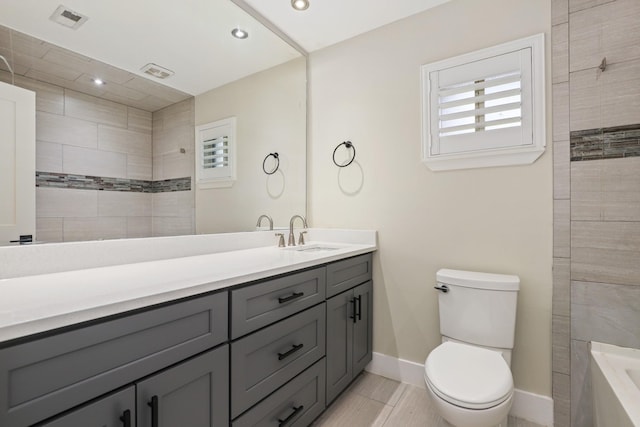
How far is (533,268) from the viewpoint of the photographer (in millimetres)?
1659

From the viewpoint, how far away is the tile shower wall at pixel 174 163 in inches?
59.4

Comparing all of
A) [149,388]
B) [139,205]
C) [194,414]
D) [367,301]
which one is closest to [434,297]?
[367,301]

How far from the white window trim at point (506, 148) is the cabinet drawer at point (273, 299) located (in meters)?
1.03

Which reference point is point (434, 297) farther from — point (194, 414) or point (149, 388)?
point (149, 388)

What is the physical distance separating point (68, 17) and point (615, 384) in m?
2.54

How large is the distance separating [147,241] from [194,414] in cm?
84

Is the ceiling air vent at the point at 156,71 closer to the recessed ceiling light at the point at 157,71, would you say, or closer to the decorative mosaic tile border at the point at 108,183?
the recessed ceiling light at the point at 157,71

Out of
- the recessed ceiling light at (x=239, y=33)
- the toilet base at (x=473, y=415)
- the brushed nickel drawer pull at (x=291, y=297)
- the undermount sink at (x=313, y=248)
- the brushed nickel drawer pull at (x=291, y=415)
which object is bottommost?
the brushed nickel drawer pull at (x=291, y=415)

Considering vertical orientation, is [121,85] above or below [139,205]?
above

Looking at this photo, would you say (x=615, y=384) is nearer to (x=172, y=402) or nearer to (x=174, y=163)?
(x=172, y=402)

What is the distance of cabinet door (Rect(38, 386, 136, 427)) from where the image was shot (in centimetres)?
72

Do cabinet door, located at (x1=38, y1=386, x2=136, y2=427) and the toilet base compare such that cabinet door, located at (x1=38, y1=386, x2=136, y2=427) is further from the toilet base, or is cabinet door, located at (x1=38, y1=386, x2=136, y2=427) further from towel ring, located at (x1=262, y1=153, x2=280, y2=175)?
towel ring, located at (x1=262, y1=153, x2=280, y2=175)

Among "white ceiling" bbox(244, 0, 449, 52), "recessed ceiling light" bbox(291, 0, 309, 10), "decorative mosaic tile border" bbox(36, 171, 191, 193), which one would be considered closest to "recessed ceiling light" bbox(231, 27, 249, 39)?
"white ceiling" bbox(244, 0, 449, 52)

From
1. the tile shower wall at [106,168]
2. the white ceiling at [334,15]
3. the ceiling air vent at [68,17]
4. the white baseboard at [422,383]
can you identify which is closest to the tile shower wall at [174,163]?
the tile shower wall at [106,168]
